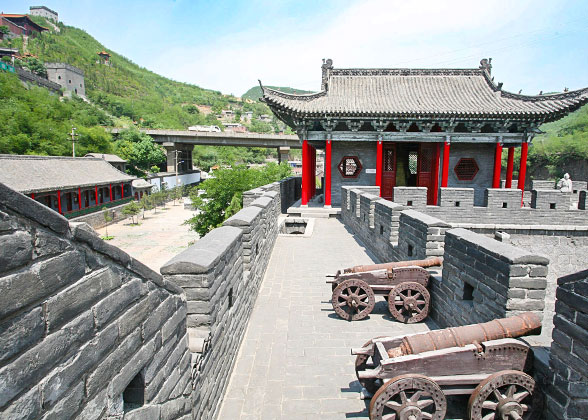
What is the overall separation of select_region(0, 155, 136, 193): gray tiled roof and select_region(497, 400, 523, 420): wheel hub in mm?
21967

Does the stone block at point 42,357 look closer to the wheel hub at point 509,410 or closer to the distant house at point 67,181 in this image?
the wheel hub at point 509,410

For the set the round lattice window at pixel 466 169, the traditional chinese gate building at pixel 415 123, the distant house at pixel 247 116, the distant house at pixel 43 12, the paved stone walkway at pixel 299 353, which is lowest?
the paved stone walkway at pixel 299 353

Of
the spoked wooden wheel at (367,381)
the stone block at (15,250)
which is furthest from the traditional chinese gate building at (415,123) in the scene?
the stone block at (15,250)

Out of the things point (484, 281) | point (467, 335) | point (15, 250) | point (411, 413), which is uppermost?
point (15, 250)

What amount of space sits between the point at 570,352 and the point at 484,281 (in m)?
1.26

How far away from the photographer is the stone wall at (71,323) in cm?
118

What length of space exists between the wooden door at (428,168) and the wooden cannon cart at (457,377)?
1466 cm

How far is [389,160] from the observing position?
17188mm

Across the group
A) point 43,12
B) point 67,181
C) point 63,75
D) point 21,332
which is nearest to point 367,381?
point 21,332

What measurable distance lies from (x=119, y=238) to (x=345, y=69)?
19742mm

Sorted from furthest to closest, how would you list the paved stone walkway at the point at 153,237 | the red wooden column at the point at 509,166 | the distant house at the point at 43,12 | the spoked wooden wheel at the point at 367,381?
the distant house at the point at 43,12 → the paved stone walkway at the point at 153,237 → the red wooden column at the point at 509,166 → the spoked wooden wheel at the point at 367,381

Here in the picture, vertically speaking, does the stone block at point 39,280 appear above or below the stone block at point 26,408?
above

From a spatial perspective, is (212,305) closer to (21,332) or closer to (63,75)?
(21,332)

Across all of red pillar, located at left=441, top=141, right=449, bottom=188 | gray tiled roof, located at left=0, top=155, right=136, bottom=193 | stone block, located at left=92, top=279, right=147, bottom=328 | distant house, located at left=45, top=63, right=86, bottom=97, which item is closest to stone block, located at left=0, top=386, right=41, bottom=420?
stone block, located at left=92, top=279, right=147, bottom=328
